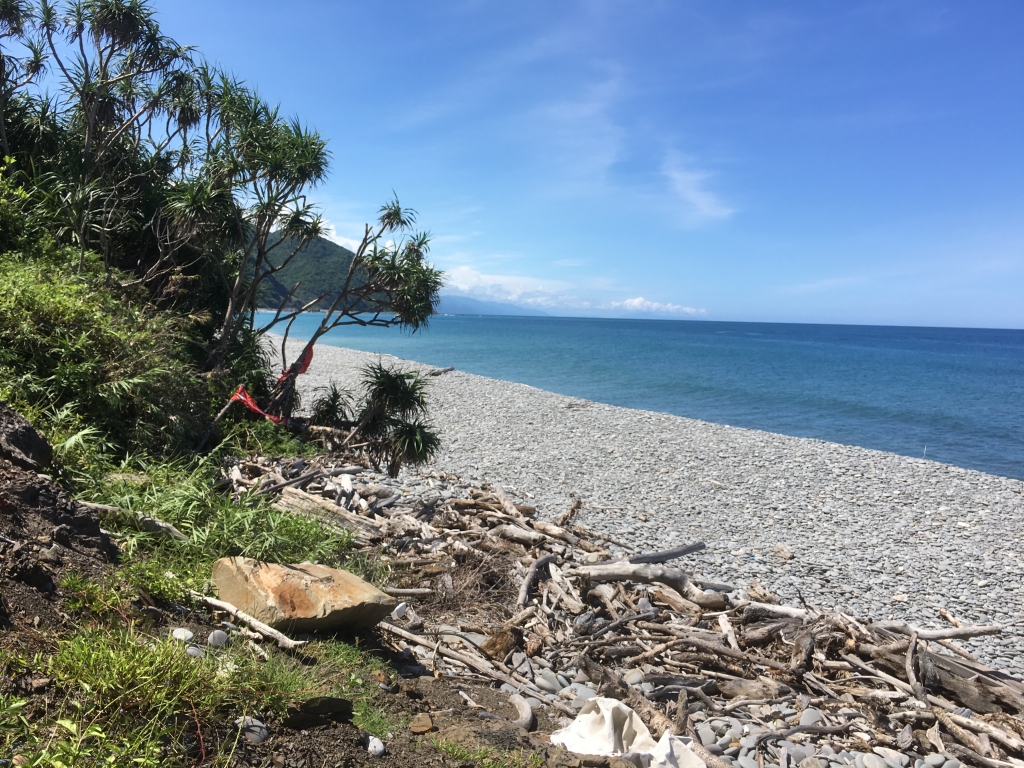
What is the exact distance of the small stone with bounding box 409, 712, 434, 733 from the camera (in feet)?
12.0

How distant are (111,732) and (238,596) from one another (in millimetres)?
1694

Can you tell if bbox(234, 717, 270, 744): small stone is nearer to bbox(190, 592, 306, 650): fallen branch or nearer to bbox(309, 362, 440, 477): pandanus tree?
bbox(190, 592, 306, 650): fallen branch

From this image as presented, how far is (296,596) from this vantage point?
422cm

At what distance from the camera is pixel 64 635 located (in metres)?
3.06

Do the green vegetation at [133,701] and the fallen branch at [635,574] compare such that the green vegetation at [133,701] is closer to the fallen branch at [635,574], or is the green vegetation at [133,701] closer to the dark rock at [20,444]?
the dark rock at [20,444]

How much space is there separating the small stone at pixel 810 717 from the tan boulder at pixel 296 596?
3.49 metres

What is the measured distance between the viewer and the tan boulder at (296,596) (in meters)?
4.10

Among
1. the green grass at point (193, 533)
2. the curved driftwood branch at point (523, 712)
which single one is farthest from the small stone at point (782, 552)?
the green grass at point (193, 533)

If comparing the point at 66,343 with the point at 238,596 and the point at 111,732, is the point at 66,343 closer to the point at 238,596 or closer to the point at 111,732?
the point at 238,596

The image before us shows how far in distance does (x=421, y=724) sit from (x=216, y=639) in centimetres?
123

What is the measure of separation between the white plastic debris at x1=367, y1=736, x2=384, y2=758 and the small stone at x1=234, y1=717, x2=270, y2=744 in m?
0.52

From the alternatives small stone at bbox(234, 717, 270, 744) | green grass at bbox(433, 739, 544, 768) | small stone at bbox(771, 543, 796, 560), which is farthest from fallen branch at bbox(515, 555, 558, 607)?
small stone at bbox(771, 543, 796, 560)

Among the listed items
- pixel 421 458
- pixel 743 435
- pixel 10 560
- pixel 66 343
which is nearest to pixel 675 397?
pixel 743 435

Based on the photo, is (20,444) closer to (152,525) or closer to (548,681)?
(152,525)
